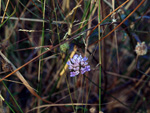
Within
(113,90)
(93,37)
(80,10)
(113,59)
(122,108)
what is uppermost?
(80,10)

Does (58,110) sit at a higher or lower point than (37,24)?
lower

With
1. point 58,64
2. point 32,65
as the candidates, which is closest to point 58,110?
point 58,64

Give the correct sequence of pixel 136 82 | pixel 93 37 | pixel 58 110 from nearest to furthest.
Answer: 1. pixel 93 37
2. pixel 58 110
3. pixel 136 82

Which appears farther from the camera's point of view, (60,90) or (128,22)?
(60,90)

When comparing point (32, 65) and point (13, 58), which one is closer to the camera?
point (13, 58)

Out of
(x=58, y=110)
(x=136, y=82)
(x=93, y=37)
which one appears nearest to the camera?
(x=93, y=37)

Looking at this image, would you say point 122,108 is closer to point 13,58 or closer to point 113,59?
point 113,59

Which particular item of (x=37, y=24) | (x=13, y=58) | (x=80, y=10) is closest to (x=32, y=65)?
(x=13, y=58)

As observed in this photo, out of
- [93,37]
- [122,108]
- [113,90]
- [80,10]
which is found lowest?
[122,108]

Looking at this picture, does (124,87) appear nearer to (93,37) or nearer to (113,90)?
(113,90)
